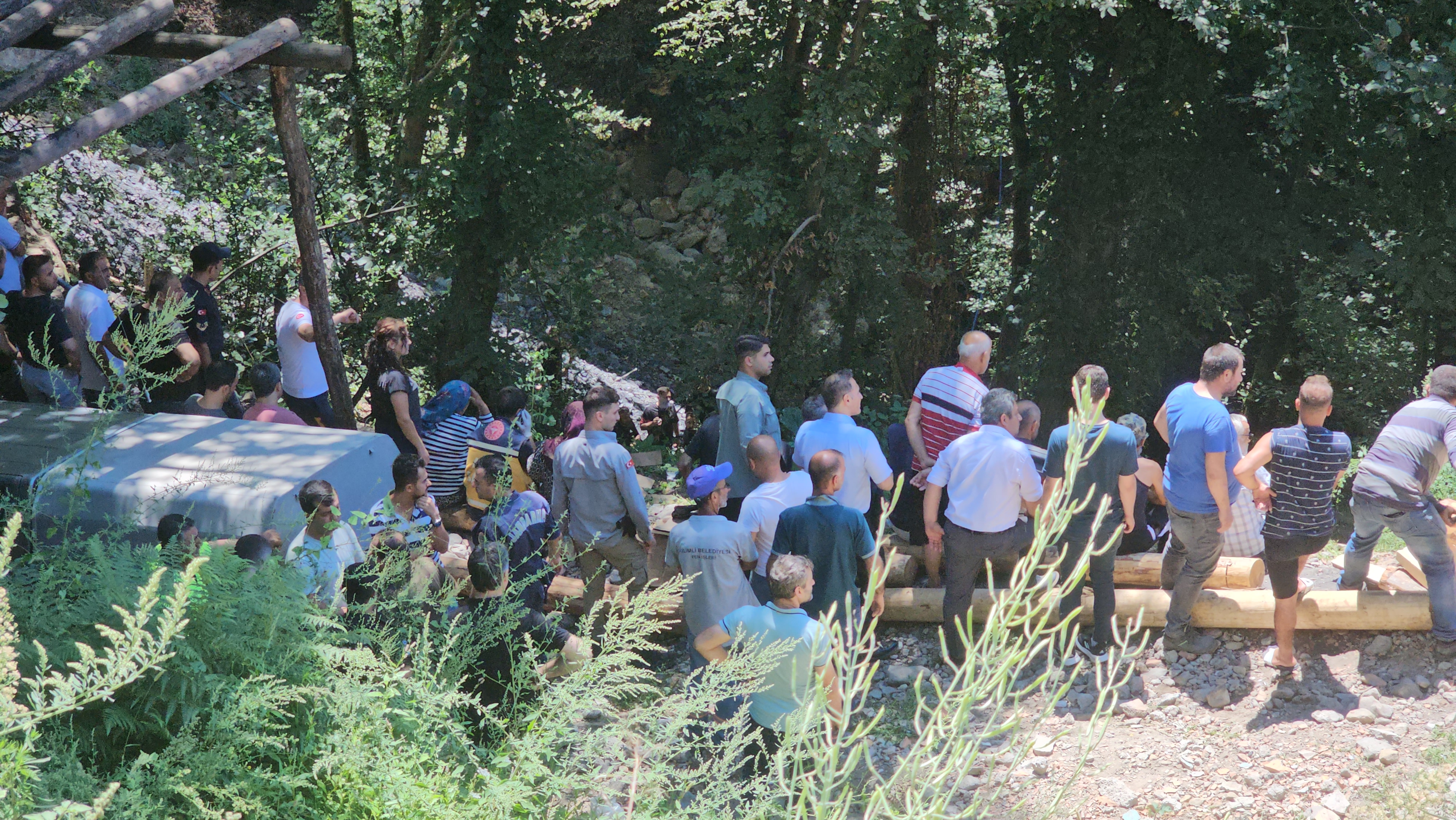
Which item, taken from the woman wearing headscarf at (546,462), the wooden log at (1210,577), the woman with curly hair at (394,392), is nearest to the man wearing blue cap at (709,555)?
the woman wearing headscarf at (546,462)

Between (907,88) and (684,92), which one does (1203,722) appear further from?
(684,92)

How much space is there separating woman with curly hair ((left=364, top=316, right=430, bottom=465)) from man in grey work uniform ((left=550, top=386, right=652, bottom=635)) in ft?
3.36

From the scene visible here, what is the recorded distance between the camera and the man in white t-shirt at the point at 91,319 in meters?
6.45

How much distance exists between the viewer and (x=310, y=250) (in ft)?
23.1

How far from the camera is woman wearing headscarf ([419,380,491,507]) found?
21.4ft

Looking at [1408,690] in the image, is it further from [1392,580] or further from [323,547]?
[323,547]

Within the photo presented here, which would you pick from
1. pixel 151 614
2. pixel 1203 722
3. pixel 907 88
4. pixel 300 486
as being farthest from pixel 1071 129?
pixel 151 614

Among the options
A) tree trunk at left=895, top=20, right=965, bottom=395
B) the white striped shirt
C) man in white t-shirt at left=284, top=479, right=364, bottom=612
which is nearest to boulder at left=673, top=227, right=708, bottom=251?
tree trunk at left=895, top=20, right=965, bottom=395

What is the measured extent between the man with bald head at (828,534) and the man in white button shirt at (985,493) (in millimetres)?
837

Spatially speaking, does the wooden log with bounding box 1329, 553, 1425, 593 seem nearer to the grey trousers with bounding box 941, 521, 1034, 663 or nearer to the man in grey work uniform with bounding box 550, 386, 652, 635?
Answer: the grey trousers with bounding box 941, 521, 1034, 663

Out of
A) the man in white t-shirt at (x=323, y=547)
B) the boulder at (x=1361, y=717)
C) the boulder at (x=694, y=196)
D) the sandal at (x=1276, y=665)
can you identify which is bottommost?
the boulder at (x=1361, y=717)

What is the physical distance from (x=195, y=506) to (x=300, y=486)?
414mm

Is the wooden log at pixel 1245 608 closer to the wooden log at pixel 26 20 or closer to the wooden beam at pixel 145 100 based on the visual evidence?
the wooden beam at pixel 145 100

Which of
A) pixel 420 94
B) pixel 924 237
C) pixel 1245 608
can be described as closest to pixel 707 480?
pixel 1245 608
